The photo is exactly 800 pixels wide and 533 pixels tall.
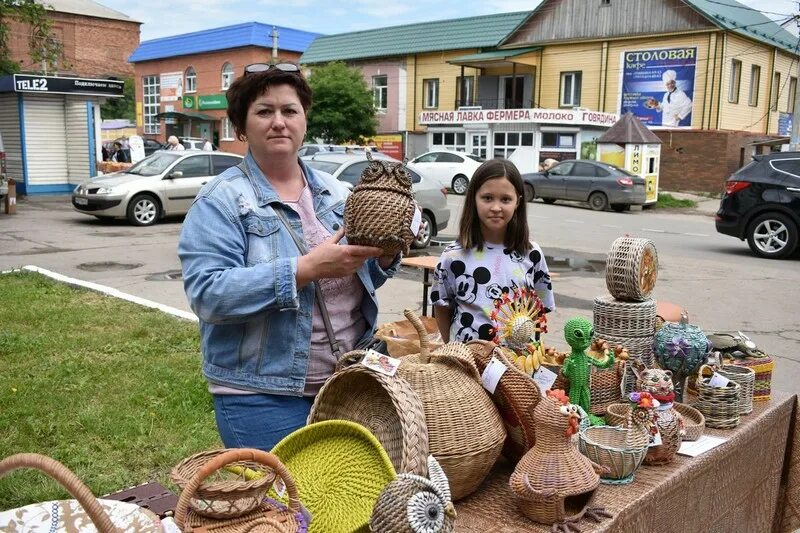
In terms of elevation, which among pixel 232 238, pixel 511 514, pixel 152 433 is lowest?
pixel 152 433

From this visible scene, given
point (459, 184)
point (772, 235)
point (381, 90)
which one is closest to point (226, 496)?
point (772, 235)

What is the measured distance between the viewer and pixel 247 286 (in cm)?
191

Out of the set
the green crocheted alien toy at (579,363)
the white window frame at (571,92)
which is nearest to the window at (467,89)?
the white window frame at (571,92)

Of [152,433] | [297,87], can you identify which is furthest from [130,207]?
[297,87]

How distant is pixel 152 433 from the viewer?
13.5ft

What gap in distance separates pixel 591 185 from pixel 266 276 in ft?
61.9

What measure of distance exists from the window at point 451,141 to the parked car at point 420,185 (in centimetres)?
1922

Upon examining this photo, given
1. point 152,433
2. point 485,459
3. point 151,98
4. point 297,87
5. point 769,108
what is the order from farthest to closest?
point 151,98
point 769,108
point 152,433
point 297,87
point 485,459

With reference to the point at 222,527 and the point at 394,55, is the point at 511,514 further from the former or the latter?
the point at 394,55

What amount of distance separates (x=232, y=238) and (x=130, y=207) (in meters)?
13.0

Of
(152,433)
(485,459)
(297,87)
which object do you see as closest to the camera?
(485,459)

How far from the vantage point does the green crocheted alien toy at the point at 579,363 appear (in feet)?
7.97

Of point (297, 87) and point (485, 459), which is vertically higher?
point (297, 87)

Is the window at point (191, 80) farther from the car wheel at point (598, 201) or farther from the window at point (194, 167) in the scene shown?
the window at point (194, 167)
